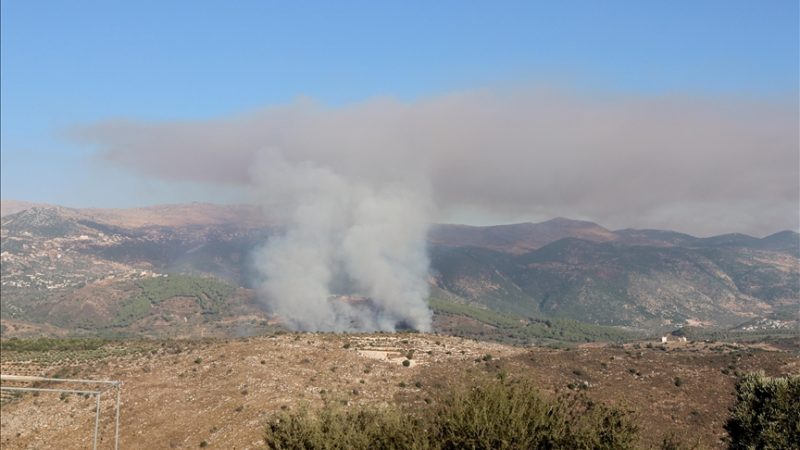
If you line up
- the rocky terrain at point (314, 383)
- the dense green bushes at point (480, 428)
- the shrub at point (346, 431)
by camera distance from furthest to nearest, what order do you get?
the rocky terrain at point (314, 383) < the shrub at point (346, 431) < the dense green bushes at point (480, 428)

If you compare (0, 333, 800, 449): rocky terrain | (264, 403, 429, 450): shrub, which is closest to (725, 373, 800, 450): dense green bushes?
(0, 333, 800, 449): rocky terrain

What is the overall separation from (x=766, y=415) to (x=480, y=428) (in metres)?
19.1

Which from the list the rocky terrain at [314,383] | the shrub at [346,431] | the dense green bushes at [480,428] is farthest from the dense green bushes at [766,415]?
the shrub at [346,431]

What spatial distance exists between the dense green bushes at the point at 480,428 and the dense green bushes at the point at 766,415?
11.3 meters

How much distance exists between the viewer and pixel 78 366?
264 ft

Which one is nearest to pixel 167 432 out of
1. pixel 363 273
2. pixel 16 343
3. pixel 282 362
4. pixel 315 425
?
pixel 282 362

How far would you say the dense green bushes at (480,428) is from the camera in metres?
30.4

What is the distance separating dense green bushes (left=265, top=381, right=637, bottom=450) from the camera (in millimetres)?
30422

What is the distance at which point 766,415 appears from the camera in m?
40.9

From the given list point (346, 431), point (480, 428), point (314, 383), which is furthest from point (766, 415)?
point (314, 383)

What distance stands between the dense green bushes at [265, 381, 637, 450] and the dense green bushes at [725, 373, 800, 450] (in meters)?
11.3

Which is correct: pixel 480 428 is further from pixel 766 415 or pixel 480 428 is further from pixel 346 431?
pixel 766 415

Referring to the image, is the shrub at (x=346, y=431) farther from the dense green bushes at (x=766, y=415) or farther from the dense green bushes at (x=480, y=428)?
the dense green bushes at (x=766, y=415)

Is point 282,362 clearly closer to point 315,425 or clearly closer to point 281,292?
point 315,425
